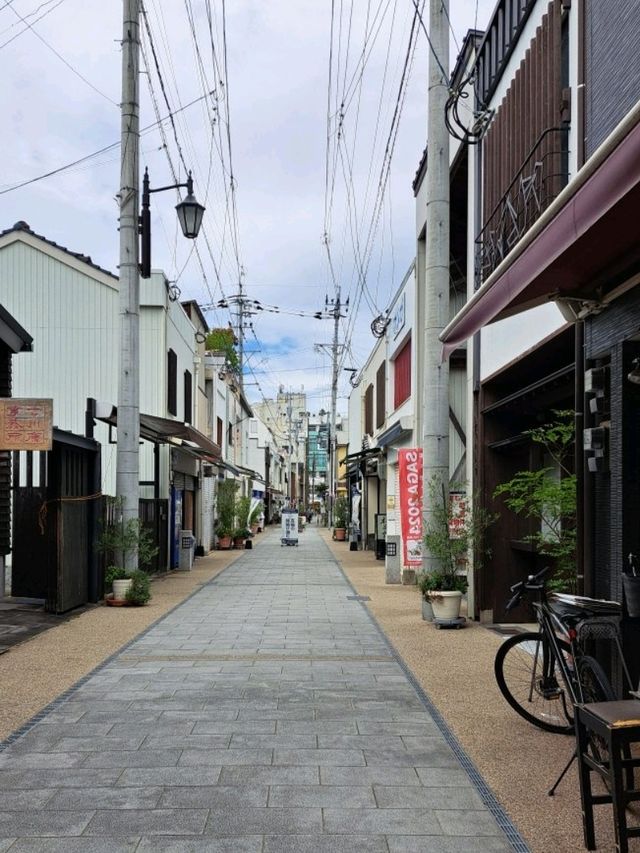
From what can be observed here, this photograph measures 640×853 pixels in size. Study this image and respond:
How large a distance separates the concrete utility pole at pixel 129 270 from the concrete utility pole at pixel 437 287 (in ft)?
17.6

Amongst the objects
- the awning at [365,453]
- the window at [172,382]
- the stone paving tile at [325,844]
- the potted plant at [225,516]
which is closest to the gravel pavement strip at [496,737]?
the stone paving tile at [325,844]

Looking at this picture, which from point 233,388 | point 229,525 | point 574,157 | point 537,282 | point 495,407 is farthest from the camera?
point 233,388

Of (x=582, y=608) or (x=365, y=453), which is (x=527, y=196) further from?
(x=365, y=453)

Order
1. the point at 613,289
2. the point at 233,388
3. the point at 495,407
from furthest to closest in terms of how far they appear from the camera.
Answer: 1. the point at 233,388
2. the point at 495,407
3. the point at 613,289

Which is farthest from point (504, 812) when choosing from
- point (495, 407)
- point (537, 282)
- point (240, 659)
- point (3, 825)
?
point (495, 407)

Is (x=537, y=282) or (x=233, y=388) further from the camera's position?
(x=233, y=388)

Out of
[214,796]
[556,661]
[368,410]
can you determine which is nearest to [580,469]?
[556,661]

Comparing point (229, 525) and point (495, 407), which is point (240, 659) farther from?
point (229, 525)

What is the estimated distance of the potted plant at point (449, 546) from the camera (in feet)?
37.7

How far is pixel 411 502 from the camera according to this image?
15.5 meters

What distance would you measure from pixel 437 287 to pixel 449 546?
12.1 feet

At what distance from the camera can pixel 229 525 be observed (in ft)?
105

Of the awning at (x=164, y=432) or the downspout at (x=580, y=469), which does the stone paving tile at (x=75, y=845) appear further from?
the awning at (x=164, y=432)

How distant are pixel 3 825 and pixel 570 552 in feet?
18.9
